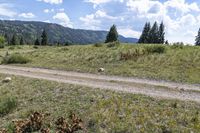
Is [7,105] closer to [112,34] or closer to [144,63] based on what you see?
[144,63]

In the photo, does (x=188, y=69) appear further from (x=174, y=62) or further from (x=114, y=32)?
(x=114, y=32)

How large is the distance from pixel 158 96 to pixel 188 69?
25.3 ft

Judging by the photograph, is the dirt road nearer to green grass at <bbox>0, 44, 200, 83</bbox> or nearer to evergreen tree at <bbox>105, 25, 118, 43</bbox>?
green grass at <bbox>0, 44, 200, 83</bbox>

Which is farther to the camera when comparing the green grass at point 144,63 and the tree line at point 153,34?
the tree line at point 153,34

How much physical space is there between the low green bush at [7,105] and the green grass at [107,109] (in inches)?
8.0

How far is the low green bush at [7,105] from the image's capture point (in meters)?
16.0

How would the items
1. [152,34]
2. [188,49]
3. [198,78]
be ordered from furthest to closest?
[152,34], [188,49], [198,78]

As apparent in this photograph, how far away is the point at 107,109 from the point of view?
47.1ft

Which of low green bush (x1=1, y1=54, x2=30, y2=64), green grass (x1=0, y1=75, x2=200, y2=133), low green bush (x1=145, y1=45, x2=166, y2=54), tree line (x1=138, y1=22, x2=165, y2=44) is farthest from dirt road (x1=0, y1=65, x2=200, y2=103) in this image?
tree line (x1=138, y1=22, x2=165, y2=44)

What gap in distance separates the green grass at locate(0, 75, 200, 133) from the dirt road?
3.55 ft

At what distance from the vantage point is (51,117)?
14609 mm

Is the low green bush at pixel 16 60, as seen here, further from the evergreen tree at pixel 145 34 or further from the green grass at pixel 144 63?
the evergreen tree at pixel 145 34

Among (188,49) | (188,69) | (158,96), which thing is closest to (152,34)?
(188,49)

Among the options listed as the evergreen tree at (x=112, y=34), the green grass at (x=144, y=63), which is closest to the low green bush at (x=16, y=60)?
the green grass at (x=144, y=63)
